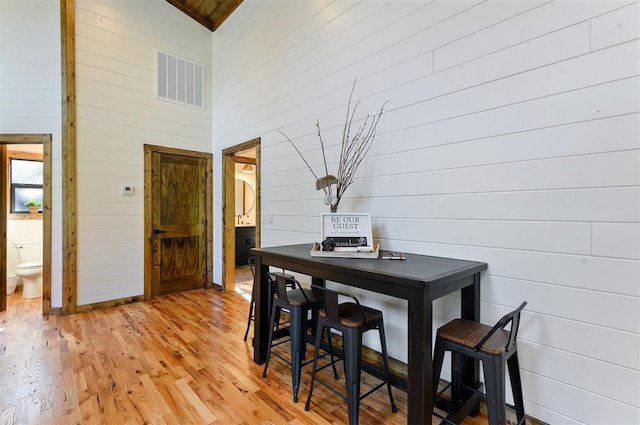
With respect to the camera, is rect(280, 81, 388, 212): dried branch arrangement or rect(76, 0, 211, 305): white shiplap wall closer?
rect(280, 81, 388, 212): dried branch arrangement

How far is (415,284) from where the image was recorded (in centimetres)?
141

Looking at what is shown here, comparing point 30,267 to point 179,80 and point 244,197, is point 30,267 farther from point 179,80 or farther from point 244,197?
point 244,197

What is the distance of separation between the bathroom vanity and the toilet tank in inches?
118

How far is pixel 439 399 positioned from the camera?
1896 millimetres

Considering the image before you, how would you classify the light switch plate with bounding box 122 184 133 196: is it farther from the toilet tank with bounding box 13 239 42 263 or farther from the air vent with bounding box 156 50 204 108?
the toilet tank with bounding box 13 239 42 263

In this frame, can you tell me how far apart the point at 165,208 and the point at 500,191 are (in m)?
4.25

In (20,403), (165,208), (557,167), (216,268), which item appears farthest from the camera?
(216,268)

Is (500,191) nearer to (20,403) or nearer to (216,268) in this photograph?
(20,403)

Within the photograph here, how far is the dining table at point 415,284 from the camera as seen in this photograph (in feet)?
4.63

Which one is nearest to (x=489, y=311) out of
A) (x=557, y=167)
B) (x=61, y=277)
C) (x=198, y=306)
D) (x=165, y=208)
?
(x=557, y=167)

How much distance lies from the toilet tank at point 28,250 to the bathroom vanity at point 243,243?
301 cm

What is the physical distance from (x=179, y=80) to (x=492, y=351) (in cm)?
497

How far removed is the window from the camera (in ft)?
15.0

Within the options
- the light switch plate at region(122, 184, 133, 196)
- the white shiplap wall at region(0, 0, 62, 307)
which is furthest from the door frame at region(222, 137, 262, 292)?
the white shiplap wall at region(0, 0, 62, 307)
